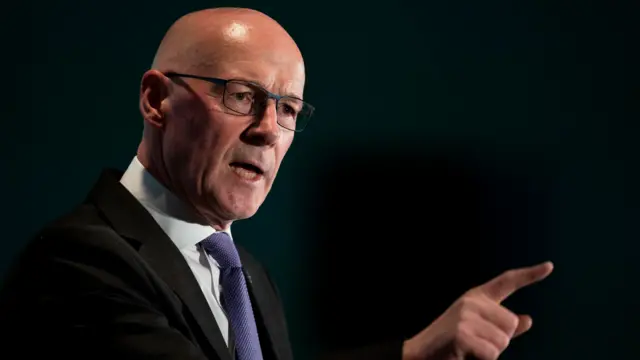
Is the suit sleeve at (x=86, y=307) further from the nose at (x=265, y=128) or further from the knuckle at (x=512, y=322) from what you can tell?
the knuckle at (x=512, y=322)

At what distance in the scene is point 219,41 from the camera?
1.40 m

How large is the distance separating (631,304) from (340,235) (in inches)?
29.9

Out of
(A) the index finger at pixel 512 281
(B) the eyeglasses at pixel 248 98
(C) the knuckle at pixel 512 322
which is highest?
(B) the eyeglasses at pixel 248 98

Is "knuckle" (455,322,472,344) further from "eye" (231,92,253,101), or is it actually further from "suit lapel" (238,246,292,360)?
"eye" (231,92,253,101)

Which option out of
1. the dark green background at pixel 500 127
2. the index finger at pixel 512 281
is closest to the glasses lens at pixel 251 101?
the index finger at pixel 512 281

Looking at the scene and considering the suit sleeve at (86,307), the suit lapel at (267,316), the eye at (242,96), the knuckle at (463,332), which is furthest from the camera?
the suit lapel at (267,316)

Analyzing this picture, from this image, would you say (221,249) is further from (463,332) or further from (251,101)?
(463,332)

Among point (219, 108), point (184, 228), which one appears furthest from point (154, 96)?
point (184, 228)

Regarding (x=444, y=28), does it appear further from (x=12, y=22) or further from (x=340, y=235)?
(x=12, y=22)

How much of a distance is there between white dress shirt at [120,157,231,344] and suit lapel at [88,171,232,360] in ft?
0.10

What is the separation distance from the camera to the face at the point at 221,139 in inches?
55.1

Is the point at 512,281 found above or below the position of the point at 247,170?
below

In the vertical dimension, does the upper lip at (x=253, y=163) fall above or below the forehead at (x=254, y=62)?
below

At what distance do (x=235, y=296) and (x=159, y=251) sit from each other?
169 millimetres
